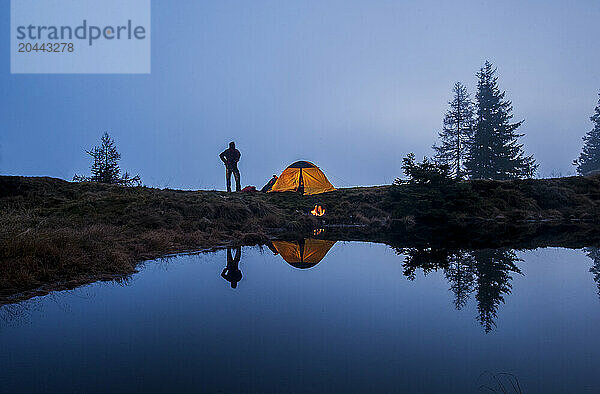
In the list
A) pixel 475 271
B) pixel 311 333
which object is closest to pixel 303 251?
pixel 475 271

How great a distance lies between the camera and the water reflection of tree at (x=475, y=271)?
18.4ft

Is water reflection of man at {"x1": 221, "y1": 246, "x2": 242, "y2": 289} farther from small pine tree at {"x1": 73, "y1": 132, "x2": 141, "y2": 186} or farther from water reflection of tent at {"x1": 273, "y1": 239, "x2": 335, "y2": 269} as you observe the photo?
small pine tree at {"x1": 73, "y1": 132, "x2": 141, "y2": 186}

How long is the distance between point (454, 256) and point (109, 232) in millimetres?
9791

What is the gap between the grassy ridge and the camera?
7.07 meters

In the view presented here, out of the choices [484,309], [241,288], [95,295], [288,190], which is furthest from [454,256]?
[288,190]

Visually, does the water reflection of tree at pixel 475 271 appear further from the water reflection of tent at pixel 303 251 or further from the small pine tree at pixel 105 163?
the small pine tree at pixel 105 163

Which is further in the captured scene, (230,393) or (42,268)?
(42,268)

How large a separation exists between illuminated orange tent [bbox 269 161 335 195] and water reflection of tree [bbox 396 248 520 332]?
1403cm

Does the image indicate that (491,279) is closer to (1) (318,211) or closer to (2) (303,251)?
(2) (303,251)

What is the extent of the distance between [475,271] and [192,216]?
10704mm

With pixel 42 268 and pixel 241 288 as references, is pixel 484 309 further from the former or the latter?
pixel 42 268

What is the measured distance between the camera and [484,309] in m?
5.29

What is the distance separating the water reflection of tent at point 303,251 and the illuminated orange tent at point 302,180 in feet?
38.6

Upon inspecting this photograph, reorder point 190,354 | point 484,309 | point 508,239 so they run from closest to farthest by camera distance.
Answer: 1. point 190,354
2. point 484,309
3. point 508,239
